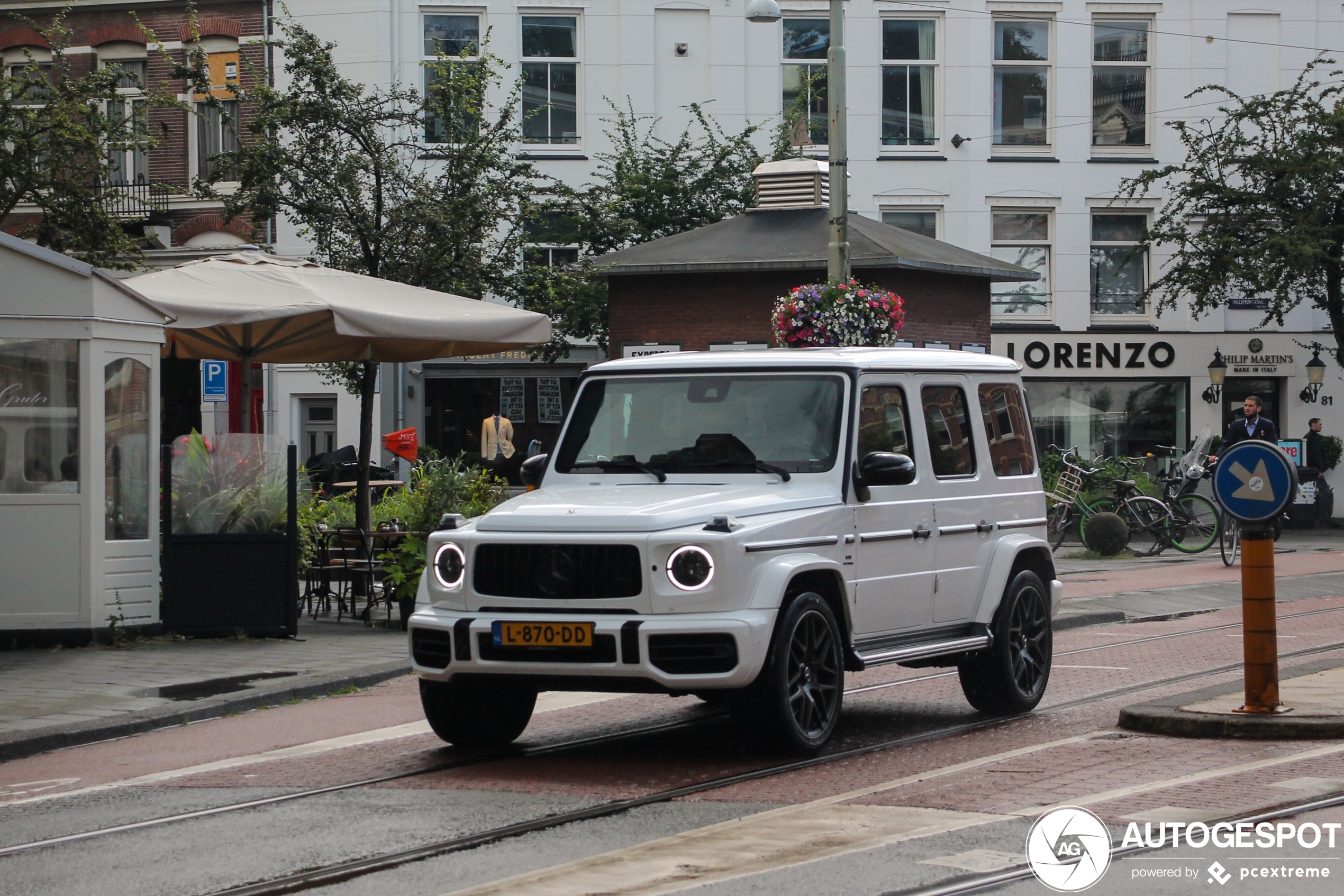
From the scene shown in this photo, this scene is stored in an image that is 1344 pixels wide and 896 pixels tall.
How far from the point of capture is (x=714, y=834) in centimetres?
620

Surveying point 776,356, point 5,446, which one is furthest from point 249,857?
point 5,446

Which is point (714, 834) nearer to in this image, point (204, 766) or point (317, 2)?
point (204, 766)

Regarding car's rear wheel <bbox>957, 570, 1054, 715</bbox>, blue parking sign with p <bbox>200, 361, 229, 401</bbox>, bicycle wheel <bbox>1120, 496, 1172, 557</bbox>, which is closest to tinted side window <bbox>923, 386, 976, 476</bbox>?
car's rear wheel <bbox>957, 570, 1054, 715</bbox>

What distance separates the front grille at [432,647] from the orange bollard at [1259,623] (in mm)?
3867

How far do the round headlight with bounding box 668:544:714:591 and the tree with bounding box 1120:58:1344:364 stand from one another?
24.2 metres

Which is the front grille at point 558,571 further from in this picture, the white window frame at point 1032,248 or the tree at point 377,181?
the white window frame at point 1032,248

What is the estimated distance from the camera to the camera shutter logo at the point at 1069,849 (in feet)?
18.0

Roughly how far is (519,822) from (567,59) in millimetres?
28505

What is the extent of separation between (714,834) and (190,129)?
28655 millimetres

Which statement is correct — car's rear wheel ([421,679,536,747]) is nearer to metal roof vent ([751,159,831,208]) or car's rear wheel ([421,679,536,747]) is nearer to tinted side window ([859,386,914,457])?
tinted side window ([859,386,914,457])

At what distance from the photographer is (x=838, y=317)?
16.3 metres

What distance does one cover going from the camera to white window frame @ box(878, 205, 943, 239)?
33750mm

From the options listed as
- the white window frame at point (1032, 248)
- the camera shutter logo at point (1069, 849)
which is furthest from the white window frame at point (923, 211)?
the camera shutter logo at point (1069, 849)

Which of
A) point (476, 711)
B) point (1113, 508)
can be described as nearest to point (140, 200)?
point (1113, 508)
